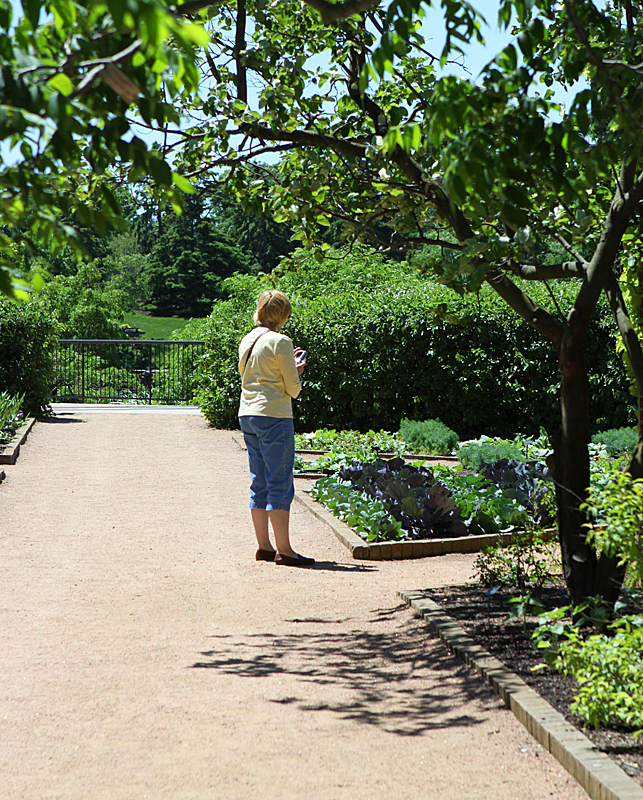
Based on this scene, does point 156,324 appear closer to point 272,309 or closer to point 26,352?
point 26,352

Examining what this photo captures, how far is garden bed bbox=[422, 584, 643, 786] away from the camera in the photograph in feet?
9.25

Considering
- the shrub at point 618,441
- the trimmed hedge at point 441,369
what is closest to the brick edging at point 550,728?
the shrub at point 618,441

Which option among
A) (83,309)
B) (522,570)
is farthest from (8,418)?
(83,309)

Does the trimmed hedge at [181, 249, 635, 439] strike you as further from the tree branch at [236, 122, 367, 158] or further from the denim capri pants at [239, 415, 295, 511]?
the tree branch at [236, 122, 367, 158]

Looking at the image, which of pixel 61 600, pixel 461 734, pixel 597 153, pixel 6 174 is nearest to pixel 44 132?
pixel 6 174

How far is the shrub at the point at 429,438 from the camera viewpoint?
1097cm

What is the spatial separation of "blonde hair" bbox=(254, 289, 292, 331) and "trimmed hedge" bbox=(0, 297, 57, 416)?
875 centimetres

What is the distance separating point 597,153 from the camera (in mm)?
2738

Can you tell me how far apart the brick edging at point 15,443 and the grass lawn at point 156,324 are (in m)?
38.1

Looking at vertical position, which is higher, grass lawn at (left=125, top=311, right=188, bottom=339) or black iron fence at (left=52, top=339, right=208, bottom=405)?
grass lawn at (left=125, top=311, right=188, bottom=339)

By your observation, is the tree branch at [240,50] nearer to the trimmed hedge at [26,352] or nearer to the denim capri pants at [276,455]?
the denim capri pants at [276,455]

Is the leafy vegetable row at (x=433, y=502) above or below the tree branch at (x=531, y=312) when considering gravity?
below

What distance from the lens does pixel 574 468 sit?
4031 millimetres

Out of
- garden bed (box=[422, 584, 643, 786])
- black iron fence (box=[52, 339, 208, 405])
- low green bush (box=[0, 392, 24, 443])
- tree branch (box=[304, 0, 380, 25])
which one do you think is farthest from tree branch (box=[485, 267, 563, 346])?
black iron fence (box=[52, 339, 208, 405])
